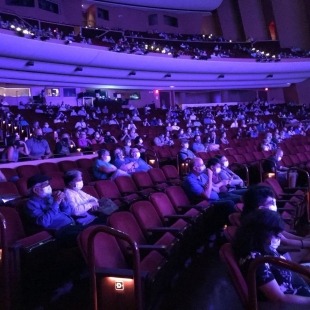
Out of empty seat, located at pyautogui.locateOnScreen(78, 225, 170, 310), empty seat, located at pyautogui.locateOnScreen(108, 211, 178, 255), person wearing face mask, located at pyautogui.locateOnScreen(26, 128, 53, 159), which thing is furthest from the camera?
person wearing face mask, located at pyautogui.locateOnScreen(26, 128, 53, 159)

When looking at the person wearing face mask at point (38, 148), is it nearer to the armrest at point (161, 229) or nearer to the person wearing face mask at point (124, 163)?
the person wearing face mask at point (124, 163)

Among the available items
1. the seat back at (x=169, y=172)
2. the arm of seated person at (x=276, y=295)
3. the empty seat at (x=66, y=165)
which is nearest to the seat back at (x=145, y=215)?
the arm of seated person at (x=276, y=295)

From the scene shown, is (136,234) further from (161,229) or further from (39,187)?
(39,187)

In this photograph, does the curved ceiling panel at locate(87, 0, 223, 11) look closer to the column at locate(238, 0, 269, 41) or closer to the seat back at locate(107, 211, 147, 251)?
the column at locate(238, 0, 269, 41)

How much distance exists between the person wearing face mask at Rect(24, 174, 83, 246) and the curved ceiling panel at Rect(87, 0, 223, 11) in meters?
19.8

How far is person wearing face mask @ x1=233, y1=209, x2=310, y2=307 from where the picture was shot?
225 cm

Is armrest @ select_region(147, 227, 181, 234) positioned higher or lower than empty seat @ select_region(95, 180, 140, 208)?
lower

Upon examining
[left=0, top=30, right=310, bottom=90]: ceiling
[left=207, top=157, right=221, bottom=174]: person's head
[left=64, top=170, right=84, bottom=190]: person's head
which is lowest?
[left=207, top=157, right=221, bottom=174]: person's head

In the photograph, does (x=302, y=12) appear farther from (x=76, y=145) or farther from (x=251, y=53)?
(x=76, y=145)

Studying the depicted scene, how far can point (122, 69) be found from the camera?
17328 mm

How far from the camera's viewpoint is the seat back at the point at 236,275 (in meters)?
2.25

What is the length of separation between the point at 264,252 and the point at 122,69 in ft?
51.2

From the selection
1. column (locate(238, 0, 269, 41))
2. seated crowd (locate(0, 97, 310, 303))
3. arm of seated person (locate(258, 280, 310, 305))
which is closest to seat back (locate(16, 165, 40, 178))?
seated crowd (locate(0, 97, 310, 303))

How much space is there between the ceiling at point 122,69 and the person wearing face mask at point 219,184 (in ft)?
27.4
